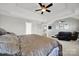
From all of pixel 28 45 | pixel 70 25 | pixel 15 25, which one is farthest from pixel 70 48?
pixel 15 25

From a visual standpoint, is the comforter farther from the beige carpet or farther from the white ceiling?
the white ceiling

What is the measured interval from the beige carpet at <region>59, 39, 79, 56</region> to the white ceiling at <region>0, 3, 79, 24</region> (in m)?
0.33

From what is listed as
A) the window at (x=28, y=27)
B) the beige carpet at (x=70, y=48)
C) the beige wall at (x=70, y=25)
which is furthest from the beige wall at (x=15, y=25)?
the beige carpet at (x=70, y=48)

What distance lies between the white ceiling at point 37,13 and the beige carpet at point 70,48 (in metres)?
0.33

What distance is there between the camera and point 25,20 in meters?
1.48

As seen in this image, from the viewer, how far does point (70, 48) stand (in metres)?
1.43

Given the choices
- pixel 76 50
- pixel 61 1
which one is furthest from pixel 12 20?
pixel 76 50

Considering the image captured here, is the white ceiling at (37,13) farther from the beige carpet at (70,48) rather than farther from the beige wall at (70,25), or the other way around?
the beige carpet at (70,48)

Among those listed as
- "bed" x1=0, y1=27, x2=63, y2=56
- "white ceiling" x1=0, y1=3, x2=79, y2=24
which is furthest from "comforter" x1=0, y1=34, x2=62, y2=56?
"white ceiling" x1=0, y1=3, x2=79, y2=24

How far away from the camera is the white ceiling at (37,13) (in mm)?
1448

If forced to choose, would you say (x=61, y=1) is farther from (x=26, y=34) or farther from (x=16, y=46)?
(x=16, y=46)

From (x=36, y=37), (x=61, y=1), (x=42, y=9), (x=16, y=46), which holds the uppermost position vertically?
(x=61, y=1)

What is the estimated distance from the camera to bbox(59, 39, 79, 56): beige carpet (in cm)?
143

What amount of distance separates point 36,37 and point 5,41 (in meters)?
0.39
